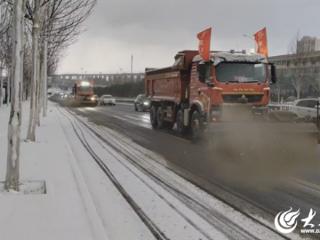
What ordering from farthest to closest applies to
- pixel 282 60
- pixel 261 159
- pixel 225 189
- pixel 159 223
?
pixel 282 60
pixel 261 159
pixel 225 189
pixel 159 223

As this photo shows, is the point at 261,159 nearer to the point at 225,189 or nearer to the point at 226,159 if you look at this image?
the point at 226,159

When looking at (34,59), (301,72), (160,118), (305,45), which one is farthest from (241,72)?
(305,45)

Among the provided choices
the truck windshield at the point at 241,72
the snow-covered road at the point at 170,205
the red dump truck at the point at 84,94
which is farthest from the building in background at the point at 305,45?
the snow-covered road at the point at 170,205

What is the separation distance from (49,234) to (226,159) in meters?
8.10

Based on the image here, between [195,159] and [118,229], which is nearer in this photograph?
[118,229]

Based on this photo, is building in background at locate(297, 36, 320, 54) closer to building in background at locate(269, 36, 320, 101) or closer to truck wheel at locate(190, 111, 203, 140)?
building in background at locate(269, 36, 320, 101)

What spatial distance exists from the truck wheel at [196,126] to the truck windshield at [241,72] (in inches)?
65.3

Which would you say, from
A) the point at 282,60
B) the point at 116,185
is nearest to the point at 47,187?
the point at 116,185

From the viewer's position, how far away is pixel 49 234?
6.37 metres

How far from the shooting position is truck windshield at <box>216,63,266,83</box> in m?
17.5

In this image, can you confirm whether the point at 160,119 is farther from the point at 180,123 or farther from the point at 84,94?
the point at 84,94

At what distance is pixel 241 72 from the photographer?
17672 mm

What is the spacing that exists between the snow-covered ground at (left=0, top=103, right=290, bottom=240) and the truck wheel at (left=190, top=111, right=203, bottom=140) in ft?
17.7

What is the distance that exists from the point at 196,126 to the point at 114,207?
1071 centimetres
